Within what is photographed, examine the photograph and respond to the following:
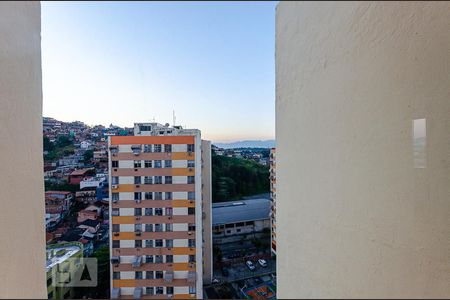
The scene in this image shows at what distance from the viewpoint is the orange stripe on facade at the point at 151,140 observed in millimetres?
1025

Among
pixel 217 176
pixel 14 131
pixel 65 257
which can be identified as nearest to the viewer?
pixel 14 131

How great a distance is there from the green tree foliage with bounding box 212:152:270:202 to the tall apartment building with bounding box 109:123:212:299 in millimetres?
43

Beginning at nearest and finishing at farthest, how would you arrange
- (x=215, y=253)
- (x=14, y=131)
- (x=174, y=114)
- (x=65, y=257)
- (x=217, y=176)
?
(x=14, y=131) < (x=65, y=257) < (x=174, y=114) < (x=217, y=176) < (x=215, y=253)

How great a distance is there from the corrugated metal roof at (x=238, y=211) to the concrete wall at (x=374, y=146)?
49cm

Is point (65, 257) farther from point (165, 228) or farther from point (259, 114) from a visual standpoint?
point (259, 114)

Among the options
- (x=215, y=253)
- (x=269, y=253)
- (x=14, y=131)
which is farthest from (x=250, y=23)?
(x=215, y=253)

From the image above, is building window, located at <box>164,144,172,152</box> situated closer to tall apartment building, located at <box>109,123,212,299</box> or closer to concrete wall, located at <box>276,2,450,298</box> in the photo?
tall apartment building, located at <box>109,123,212,299</box>

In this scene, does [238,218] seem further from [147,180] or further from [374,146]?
[374,146]

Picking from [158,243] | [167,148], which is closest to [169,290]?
[158,243]

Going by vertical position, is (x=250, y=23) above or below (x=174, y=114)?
above

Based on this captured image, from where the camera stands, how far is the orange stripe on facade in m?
1.02

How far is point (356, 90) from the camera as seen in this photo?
685mm

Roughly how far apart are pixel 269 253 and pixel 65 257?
80 centimetres

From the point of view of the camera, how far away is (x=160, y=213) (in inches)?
49.8
